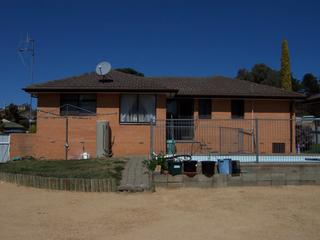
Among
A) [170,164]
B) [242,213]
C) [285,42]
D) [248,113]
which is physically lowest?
[242,213]

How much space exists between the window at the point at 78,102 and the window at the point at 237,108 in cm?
839

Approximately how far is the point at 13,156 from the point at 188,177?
11.6 metres

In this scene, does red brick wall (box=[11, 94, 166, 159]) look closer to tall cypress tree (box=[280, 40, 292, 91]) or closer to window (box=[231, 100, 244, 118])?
window (box=[231, 100, 244, 118])

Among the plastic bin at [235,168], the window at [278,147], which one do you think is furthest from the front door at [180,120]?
the window at [278,147]

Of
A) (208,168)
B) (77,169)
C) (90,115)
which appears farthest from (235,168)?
(90,115)

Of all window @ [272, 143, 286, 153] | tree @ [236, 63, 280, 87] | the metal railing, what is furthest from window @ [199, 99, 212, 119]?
tree @ [236, 63, 280, 87]

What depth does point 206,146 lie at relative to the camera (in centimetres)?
1984

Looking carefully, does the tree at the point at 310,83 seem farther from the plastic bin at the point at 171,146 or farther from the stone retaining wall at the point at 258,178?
the stone retaining wall at the point at 258,178

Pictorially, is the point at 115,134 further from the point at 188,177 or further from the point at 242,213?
the point at 242,213

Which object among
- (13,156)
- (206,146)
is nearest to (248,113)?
(206,146)

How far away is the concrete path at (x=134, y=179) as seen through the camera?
1178 centimetres

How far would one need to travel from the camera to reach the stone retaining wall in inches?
506

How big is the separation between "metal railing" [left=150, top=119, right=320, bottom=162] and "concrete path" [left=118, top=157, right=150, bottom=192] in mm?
2377

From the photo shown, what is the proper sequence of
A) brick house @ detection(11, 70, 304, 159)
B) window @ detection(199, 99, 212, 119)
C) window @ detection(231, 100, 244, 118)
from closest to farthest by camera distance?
brick house @ detection(11, 70, 304, 159) < window @ detection(199, 99, 212, 119) < window @ detection(231, 100, 244, 118)
